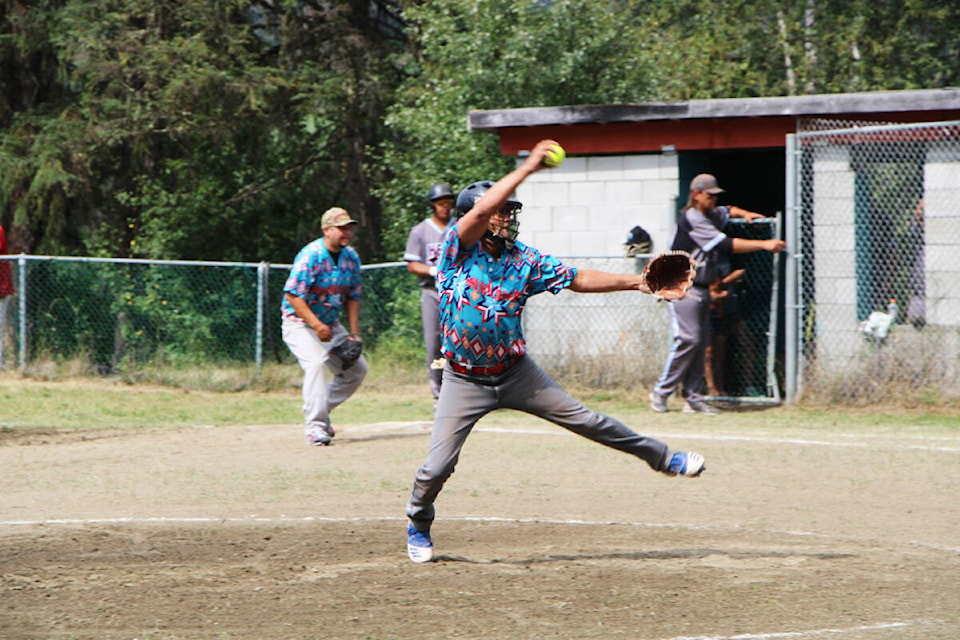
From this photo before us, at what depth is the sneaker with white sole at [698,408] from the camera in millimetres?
11953

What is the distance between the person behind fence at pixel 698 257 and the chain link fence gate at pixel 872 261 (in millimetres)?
982

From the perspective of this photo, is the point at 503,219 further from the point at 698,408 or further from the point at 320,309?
the point at 698,408

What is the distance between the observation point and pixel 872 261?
1277 centimetres

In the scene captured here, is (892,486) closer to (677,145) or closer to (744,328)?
(744,328)

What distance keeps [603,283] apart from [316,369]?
14.2ft

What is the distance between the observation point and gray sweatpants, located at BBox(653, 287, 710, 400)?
1153 cm

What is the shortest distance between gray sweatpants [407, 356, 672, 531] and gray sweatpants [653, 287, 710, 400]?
5.49 m

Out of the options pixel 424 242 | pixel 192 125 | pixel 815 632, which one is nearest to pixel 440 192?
pixel 424 242

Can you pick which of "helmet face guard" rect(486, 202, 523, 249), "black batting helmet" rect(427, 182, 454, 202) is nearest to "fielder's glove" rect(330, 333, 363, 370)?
"black batting helmet" rect(427, 182, 454, 202)

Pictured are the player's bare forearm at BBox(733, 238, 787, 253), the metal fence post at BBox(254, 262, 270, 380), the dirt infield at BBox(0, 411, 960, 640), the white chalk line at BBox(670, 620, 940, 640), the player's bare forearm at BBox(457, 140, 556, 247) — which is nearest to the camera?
the white chalk line at BBox(670, 620, 940, 640)

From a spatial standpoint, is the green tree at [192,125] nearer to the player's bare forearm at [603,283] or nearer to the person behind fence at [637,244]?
the person behind fence at [637,244]

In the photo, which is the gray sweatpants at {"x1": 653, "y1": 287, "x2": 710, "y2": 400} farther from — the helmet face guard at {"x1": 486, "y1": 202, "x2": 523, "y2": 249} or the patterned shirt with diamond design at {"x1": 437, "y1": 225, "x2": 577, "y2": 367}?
the helmet face guard at {"x1": 486, "y1": 202, "x2": 523, "y2": 249}

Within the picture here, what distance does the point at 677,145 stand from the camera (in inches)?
535

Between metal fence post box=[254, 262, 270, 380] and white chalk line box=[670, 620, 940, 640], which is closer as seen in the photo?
white chalk line box=[670, 620, 940, 640]
